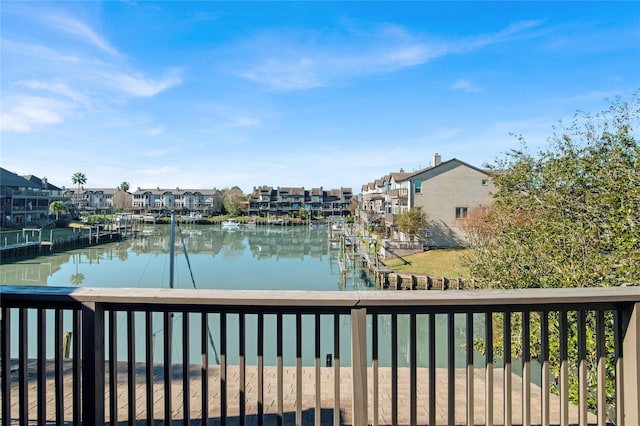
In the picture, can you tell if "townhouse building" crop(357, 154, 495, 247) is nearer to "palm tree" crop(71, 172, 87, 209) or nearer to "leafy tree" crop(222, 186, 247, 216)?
"leafy tree" crop(222, 186, 247, 216)

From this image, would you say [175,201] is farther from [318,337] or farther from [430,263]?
[318,337]

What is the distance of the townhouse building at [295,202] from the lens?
264 feet

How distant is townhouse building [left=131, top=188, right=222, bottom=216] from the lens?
83.4 metres

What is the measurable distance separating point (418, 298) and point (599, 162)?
7538mm

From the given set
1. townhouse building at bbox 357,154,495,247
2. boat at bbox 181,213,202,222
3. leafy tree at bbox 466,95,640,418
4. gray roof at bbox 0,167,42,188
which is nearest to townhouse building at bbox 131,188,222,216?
boat at bbox 181,213,202,222

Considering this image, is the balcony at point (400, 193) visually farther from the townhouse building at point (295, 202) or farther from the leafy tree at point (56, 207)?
the leafy tree at point (56, 207)

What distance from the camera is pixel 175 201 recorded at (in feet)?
274

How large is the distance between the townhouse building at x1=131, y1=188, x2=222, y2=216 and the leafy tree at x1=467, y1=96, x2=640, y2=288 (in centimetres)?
8058

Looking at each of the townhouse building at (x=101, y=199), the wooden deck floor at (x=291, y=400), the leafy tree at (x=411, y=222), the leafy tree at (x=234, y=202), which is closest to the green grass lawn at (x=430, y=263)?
the leafy tree at (x=411, y=222)

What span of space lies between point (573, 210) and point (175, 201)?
85031mm

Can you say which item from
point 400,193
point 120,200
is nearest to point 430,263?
point 400,193

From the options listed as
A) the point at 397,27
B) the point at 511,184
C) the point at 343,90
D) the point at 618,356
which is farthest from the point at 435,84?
the point at 618,356

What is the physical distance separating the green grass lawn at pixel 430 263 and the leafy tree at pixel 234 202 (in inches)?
2345

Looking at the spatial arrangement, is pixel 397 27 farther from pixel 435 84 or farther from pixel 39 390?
pixel 39 390
